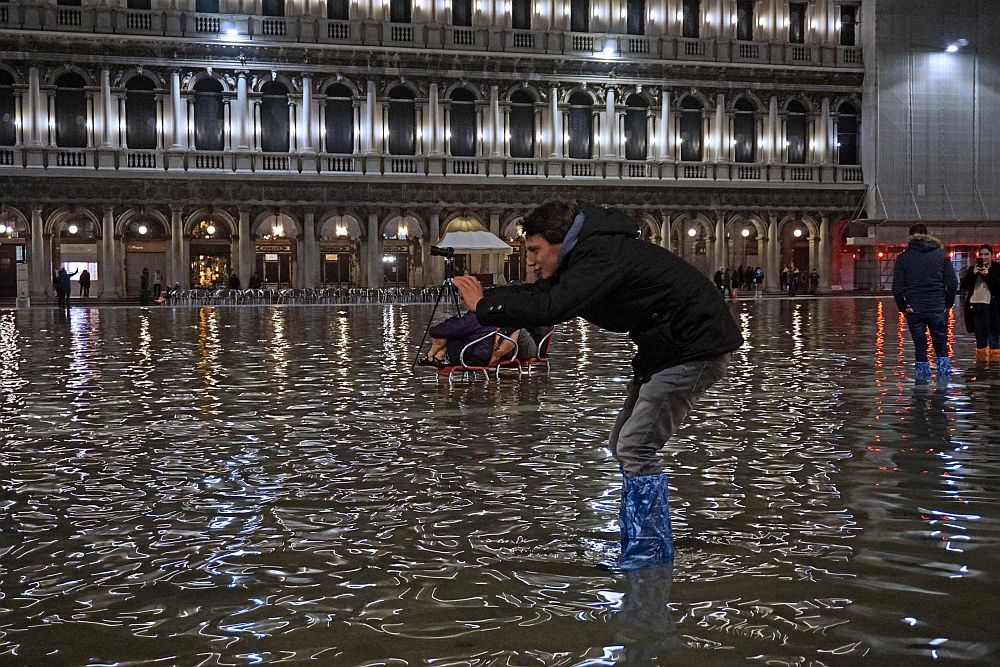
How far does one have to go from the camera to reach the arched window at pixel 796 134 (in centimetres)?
4425

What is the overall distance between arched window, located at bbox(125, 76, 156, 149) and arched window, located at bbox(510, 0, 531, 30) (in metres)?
13.2

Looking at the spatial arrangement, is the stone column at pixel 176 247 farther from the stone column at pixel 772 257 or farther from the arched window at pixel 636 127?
the stone column at pixel 772 257

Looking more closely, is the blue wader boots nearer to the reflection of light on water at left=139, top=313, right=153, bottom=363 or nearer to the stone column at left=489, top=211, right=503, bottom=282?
the reflection of light on water at left=139, top=313, right=153, bottom=363

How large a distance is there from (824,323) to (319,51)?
22.5 metres

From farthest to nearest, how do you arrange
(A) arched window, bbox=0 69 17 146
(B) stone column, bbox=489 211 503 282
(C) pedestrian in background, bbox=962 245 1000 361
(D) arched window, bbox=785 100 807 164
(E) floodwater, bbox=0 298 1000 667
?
(D) arched window, bbox=785 100 807 164
(B) stone column, bbox=489 211 503 282
(A) arched window, bbox=0 69 17 146
(C) pedestrian in background, bbox=962 245 1000 361
(E) floodwater, bbox=0 298 1000 667

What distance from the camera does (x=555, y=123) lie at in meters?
41.6

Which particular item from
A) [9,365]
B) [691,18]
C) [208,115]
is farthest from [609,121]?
[9,365]

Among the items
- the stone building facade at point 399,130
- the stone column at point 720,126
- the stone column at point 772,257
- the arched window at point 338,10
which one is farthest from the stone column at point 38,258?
the stone column at point 772,257

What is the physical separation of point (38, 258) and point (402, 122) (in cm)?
1340

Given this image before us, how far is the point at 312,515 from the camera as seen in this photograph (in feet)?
18.2

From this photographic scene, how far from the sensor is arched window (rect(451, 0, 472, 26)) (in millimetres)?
40812

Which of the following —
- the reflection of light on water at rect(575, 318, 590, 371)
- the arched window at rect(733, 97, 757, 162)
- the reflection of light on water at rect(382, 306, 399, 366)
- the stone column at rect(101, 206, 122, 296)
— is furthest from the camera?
the arched window at rect(733, 97, 757, 162)

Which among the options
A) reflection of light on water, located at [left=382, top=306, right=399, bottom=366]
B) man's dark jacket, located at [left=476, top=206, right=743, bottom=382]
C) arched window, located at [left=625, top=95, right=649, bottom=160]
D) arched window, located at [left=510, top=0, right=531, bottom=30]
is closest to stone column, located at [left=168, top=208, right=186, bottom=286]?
reflection of light on water, located at [left=382, top=306, right=399, bottom=366]

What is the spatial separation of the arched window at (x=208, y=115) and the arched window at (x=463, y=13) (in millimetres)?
8875
